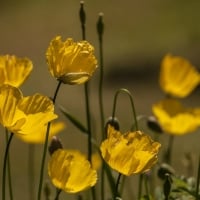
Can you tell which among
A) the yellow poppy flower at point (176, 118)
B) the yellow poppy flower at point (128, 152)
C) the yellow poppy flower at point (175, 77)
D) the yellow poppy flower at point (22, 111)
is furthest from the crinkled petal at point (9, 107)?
the yellow poppy flower at point (175, 77)

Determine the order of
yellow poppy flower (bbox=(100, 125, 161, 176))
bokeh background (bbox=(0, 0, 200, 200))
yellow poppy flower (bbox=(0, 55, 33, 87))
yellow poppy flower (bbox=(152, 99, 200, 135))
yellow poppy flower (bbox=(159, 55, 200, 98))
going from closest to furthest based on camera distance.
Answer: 1. yellow poppy flower (bbox=(100, 125, 161, 176))
2. yellow poppy flower (bbox=(0, 55, 33, 87))
3. yellow poppy flower (bbox=(152, 99, 200, 135))
4. yellow poppy flower (bbox=(159, 55, 200, 98))
5. bokeh background (bbox=(0, 0, 200, 200))

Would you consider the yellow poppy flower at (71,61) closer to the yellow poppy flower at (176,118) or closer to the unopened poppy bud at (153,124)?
the unopened poppy bud at (153,124)

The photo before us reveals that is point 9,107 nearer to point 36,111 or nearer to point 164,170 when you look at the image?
point 36,111

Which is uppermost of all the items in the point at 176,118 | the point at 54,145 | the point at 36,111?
the point at 36,111

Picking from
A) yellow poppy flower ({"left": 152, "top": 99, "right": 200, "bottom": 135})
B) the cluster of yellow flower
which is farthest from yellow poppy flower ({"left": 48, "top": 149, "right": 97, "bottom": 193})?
yellow poppy flower ({"left": 152, "top": 99, "right": 200, "bottom": 135})

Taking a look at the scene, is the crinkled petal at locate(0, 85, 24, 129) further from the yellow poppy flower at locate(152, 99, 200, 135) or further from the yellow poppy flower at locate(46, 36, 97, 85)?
the yellow poppy flower at locate(152, 99, 200, 135)

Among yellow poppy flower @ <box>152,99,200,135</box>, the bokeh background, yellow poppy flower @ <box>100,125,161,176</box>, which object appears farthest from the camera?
the bokeh background

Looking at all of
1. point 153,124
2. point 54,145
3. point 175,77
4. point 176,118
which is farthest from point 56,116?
point 175,77

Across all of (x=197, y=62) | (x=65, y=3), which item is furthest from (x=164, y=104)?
(x=65, y=3)
